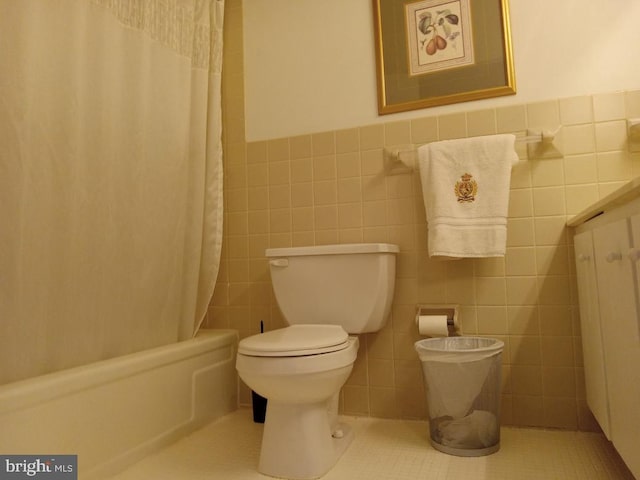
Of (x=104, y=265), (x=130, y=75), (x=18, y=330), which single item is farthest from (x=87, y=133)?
(x=18, y=330)

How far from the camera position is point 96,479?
1.25 m

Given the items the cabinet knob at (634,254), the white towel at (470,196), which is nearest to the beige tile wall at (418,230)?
the white towel at (470,196)

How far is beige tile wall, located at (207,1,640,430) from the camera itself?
1.57m

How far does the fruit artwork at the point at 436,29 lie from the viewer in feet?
5.80

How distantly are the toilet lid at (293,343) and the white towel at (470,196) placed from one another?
18.6 inches

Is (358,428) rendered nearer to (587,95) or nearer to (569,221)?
(569,221)

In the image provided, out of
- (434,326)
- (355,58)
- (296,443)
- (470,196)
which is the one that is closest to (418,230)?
(470,196)

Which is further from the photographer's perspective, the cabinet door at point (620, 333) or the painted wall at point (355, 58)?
the painted wall at point (355, 58)

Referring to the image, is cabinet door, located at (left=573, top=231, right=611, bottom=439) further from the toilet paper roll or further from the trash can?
the toilet paper roll

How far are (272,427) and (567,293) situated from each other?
1.09 meters

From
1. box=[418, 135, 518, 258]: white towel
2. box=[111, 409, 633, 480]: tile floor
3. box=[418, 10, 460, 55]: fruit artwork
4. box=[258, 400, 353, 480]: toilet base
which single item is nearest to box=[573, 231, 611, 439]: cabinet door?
box=[111, 409, 633, 480]: tile floor

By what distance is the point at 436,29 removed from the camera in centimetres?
179

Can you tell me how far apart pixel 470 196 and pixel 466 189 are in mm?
29

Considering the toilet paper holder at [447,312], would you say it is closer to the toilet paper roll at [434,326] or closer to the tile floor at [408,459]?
the toilet paper roll at [434,326]
